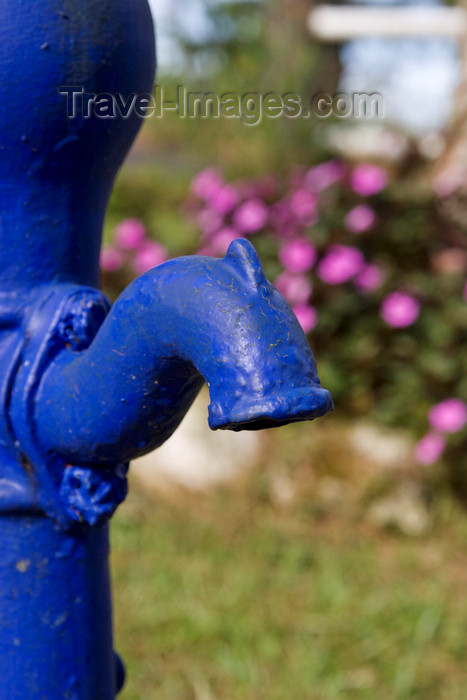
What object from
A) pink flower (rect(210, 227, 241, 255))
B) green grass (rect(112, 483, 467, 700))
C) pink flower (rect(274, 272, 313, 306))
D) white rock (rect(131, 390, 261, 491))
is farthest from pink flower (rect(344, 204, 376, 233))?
green grass (rect(112, 483, 467, 700))

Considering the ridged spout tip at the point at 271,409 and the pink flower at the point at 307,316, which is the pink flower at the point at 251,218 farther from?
the ridged spout tip at the point at 271,409

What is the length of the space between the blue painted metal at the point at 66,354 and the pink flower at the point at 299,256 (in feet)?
7.75

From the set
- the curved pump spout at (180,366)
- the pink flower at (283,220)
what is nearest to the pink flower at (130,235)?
the pink flower at (283,220)

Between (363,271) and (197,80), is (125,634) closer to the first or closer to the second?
(363,271)

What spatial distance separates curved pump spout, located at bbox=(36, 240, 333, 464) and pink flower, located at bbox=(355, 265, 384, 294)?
8.40ft

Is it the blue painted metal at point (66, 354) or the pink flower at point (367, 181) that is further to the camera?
the pink flower at point (367, 181)

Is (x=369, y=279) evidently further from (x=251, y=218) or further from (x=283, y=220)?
(x=251, y=218)

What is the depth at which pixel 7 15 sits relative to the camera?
2.89ft

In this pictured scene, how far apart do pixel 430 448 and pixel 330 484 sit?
0.39 meters

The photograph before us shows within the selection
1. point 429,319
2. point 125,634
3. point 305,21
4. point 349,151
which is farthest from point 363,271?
point 305,21

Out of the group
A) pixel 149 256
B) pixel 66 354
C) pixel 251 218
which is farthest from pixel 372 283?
pixel 66 354

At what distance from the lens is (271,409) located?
69 centimetres

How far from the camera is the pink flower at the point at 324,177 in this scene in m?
3.58

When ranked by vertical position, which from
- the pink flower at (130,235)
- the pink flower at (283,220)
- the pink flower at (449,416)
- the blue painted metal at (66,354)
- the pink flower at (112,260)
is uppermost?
the blue painted metal at (66,354)
